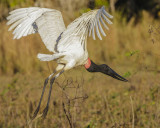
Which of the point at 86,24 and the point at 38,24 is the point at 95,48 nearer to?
the point at 38,24

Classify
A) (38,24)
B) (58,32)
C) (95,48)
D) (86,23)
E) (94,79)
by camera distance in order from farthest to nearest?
(95,48), (94,79), (58,32), (38,24), (86,23)

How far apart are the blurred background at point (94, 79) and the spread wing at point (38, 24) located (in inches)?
14.2

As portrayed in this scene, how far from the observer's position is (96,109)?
5.02 m

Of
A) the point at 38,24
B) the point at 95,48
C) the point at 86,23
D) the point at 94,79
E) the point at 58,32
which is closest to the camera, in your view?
the point at 86,23

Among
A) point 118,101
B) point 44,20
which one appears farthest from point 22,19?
point 118,101

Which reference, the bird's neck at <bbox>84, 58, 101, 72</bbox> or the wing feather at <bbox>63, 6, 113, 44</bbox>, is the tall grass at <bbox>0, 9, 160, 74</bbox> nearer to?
the bird's neck at <bbox>84, 58, 101, 72</bbox>

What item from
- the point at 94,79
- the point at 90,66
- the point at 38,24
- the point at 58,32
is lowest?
the point at 94,79

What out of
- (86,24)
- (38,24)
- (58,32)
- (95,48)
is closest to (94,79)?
(95,48)

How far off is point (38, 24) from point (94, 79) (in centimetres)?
337

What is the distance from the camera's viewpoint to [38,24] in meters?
4.11

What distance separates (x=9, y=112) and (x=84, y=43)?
1.56 meters

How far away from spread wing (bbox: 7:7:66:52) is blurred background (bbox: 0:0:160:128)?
0.36 metres

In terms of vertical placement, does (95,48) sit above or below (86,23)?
below

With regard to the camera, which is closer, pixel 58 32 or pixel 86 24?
pixel 86 24
